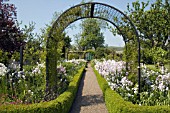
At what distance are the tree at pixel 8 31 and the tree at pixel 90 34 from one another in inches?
1339

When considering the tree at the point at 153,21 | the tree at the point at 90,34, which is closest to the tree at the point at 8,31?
the tree at the point at 153,21

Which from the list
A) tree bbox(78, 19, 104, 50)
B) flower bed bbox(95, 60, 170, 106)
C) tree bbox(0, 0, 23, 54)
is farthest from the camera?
tree bbox(78, 19, 104, 50)

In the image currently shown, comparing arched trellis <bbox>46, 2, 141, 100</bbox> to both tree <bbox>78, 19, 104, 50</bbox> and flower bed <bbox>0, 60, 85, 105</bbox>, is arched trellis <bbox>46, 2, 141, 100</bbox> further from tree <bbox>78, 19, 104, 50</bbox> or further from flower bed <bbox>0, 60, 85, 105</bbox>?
tree <bbox>78, 19, 104, 50</bbox>

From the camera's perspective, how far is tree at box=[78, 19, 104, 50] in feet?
152

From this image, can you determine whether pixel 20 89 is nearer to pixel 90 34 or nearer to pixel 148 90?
pixel 148 90

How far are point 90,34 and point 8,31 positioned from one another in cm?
3498

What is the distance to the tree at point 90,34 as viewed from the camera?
46219mm

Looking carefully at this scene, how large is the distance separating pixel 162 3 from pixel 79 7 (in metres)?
10.7

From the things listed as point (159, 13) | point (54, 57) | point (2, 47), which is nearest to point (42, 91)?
point (54, 57)

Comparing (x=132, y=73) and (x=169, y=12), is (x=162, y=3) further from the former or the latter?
(x=132, y=73)

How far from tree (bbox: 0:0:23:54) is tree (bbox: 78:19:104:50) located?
1339 inches

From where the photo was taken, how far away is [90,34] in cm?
4603

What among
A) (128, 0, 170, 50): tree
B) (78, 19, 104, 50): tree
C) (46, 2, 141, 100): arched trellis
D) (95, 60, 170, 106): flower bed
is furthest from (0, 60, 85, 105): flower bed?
(78, 19, 104, 50): tree

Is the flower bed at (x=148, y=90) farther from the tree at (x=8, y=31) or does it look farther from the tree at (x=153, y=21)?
the tree at (x=153, y=21)
